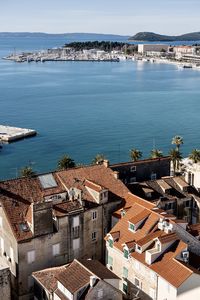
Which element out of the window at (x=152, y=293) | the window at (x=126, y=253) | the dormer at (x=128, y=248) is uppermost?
the dormer at (x=128, y=248)

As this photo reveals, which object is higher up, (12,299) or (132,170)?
(132,170)

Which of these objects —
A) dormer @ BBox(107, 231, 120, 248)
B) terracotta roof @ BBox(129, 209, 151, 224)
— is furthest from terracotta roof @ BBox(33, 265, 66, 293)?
terracotta roof @ BBox(129, 209, 151, 224)

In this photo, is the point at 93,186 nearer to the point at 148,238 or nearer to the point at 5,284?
the point at 148,238

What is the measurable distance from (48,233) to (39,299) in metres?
4.62

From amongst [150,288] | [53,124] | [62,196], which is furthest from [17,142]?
[150,288]

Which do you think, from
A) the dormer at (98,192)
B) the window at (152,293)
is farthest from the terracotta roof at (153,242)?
the dormer at (98,192)

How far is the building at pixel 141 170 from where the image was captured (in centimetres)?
4519

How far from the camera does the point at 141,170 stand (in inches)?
1847

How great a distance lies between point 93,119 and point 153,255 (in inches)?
3765

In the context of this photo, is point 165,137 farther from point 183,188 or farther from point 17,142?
point 183,188

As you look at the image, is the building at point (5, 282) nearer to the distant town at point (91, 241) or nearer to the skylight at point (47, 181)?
the distant town at point (91, 241)

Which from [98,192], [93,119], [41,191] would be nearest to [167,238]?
[98,192]

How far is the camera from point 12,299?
114ft

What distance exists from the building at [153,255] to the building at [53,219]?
2.02 meters
